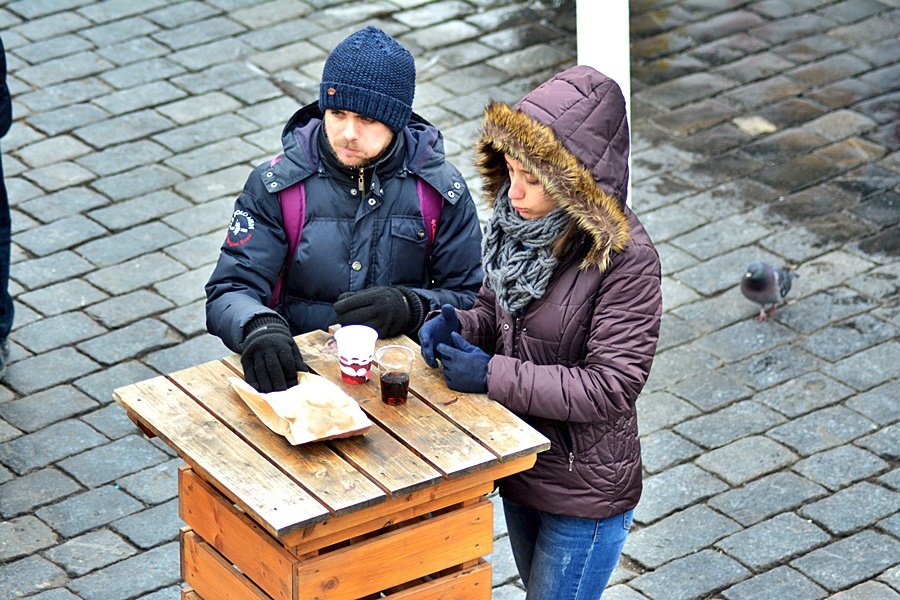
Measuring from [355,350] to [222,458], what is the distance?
21.8 inches

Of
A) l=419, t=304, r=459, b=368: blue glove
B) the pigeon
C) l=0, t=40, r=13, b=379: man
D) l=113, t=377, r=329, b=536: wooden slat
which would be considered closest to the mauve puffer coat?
l=419, t=304, r=459, b=368: blue glove

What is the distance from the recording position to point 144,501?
602cm

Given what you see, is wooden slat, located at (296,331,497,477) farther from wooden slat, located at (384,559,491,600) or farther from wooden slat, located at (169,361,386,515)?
wooden slat, located at (384,559,491,600)

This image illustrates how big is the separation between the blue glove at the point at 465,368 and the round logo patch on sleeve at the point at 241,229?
0.77 m

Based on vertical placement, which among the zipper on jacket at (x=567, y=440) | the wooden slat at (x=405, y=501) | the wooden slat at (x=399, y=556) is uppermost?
the wooden slat at (x=405, y=501)

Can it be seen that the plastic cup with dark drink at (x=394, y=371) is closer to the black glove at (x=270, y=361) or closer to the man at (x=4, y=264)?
the black glove at (x=270, y=361)

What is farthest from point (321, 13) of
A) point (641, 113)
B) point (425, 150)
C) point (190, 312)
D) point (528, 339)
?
point (528, 339)

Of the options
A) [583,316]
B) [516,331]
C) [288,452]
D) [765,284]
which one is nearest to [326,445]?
[288,452]

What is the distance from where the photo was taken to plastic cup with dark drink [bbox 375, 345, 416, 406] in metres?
4.17

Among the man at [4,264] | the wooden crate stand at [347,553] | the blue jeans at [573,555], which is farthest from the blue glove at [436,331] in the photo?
the man at [4,264]

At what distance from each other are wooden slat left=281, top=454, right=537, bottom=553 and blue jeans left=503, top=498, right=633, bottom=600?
372mm

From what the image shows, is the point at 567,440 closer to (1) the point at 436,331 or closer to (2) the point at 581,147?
(1) the point at 436,331

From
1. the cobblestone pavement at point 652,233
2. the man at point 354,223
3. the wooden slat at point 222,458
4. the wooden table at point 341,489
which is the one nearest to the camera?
the wooden slat at point 222,458

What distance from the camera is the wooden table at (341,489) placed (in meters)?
3.81
